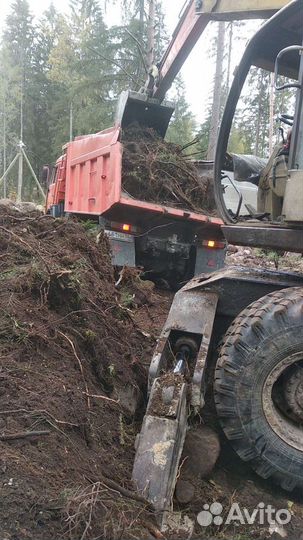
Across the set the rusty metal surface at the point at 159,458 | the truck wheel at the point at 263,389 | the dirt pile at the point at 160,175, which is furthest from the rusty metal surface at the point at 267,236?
the dirt pile at the point at 160,175

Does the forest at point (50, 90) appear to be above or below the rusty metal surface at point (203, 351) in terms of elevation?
above

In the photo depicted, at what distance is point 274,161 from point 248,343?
1.40 meters

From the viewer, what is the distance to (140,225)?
22.5 ft

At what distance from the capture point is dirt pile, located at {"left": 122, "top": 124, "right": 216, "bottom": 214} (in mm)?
6691

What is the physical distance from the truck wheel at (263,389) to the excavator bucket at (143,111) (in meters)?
4.99

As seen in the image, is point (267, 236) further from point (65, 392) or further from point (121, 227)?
point (121, 227)

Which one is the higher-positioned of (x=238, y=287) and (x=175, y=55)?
(x=175, y=55)

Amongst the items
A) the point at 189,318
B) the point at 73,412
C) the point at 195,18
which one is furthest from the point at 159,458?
the point at 195,18

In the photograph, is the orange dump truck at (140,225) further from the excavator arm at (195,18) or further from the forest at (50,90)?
the forest at (50,90)

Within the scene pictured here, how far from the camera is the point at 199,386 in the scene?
9.30 ft

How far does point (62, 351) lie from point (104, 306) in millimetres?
1095

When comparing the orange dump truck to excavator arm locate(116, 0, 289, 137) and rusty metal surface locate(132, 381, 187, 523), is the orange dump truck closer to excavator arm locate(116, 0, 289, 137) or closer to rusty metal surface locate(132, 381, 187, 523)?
excavator arm locate(116, 0, 289, 137)

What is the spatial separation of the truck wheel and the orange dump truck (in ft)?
12.6

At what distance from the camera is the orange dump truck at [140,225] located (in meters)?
6.55
